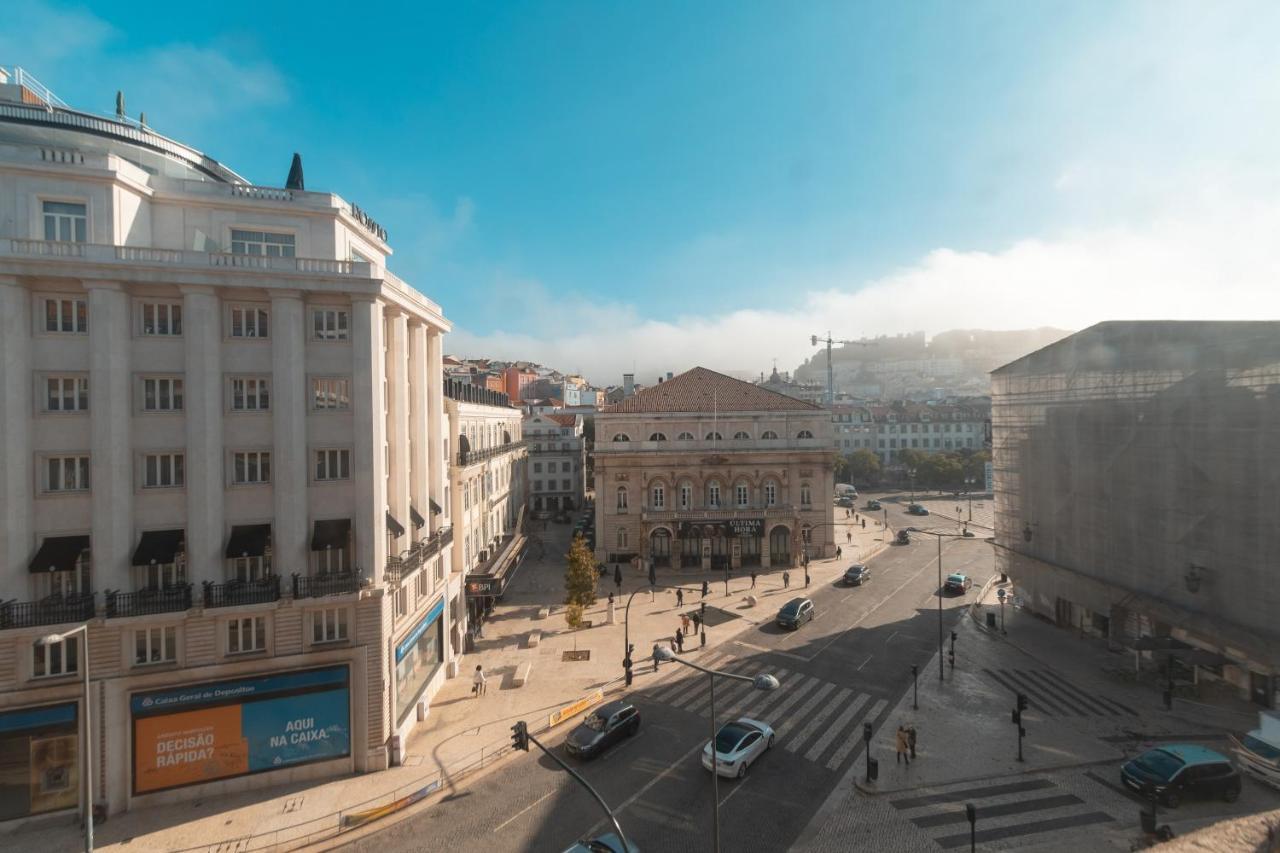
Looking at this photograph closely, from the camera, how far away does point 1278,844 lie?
49.1ft

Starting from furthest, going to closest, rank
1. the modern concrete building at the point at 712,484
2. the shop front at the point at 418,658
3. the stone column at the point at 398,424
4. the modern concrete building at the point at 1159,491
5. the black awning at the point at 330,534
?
the modern concrete building at the point at 712,484, the modern concrete building at the point at 1159,491, the stone column at the point at 398,424, the shop front at the point at 418,658, the black awning at the point at 330,534

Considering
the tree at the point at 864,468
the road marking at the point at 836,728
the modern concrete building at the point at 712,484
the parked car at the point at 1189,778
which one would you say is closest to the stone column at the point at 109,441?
the road marking at the point at 836,728

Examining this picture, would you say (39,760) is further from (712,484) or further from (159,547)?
(712,484)

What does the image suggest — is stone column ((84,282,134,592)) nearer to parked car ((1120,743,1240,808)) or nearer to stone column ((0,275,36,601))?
stone column ((0,275,36,601))

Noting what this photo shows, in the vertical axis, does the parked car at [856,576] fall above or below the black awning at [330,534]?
below

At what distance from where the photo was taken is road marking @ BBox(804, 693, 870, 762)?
21984 millimetres

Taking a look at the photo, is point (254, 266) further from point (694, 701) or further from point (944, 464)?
point (944, 464)

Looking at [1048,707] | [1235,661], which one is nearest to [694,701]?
[1048,707]

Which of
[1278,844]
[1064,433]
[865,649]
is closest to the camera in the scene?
[1278,844]

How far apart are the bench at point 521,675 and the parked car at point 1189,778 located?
75.4 feet

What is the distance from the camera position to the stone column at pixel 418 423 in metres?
26.8

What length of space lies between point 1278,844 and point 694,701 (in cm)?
1784

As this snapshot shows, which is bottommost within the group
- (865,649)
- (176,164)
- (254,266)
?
(865,649)

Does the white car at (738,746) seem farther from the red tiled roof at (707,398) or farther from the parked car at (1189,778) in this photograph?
the red tiled roof at (707,398)
